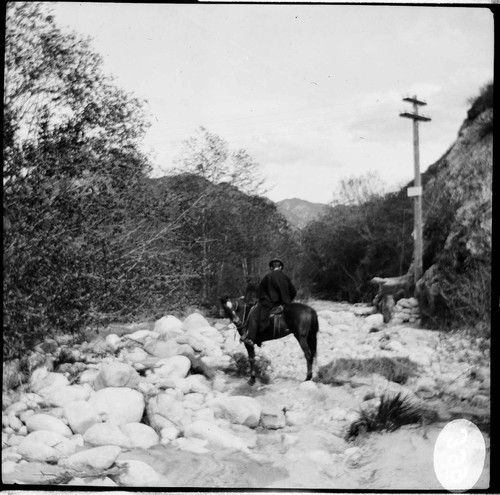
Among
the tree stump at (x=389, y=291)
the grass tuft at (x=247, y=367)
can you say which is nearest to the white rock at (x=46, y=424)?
the grass tuft at (x=247, y=367)

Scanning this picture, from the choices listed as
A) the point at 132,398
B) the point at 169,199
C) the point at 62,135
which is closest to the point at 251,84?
the point at 169,199

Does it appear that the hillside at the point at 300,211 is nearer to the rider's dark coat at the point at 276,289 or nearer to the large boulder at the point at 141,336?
the rider's dark coat at the point at 276,289

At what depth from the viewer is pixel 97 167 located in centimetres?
432

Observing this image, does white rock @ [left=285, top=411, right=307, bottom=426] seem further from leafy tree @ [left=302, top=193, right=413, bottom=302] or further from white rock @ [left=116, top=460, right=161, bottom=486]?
white rock @ [left=116, top=460, right=161, bottom=486]

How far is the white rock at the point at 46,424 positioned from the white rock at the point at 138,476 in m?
0.47

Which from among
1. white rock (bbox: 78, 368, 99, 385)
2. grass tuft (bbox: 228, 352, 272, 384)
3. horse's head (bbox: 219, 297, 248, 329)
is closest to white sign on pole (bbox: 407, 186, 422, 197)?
horse's head (bbox: 219, 297, 248, 329)

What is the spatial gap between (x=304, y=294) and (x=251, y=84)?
1584 millimetres

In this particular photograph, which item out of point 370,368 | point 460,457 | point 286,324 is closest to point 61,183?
point 286,324

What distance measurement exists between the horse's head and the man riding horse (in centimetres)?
8

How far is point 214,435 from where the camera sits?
397 centimetres

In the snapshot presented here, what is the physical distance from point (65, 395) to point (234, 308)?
53.6 inches

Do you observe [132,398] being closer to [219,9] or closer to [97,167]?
[97,167]

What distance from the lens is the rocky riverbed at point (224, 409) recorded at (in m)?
3.86

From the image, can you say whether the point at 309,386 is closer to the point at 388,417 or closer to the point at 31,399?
the point at 388,417
